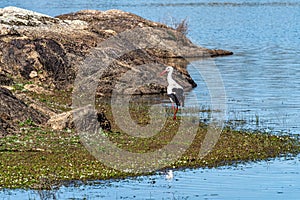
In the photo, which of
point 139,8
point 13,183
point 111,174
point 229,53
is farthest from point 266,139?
point 139,8

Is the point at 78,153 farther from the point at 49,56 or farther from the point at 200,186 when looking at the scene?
the point at 49,56

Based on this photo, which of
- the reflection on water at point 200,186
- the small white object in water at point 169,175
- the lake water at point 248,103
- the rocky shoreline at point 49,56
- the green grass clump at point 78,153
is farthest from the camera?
the rocky shoreline at point 49,56

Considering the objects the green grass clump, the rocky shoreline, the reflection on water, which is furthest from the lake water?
the rocky shoreline

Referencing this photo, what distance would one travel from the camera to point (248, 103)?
32.3m

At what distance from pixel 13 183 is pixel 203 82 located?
→ 73.7ft

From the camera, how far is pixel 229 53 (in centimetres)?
5294

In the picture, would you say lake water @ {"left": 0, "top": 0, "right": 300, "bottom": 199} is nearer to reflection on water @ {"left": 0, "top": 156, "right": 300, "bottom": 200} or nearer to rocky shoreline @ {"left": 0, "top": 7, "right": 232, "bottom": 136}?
reflection on water @ {"left": 0, "top": 156, "right": 300, "bottom": 200}

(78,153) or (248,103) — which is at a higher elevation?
(248,103)

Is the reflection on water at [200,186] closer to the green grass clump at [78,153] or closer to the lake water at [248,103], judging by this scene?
the lake water at [248,103]

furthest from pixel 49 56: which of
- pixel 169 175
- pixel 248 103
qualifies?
pixel 169 175

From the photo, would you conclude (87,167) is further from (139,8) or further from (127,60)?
(139,8)

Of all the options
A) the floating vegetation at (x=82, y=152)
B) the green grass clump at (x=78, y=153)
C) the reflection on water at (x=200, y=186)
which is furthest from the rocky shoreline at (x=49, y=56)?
the reflection on water at (x=200, y=186)

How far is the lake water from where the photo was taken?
59.7ft

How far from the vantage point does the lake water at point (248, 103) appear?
18.2 metres
